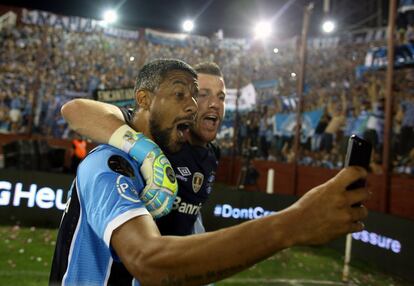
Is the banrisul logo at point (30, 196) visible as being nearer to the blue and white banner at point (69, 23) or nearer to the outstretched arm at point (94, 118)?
the outstretched arm at point (94, 118)

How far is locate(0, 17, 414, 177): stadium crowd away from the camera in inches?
425

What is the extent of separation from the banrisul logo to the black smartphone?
26.3 feet

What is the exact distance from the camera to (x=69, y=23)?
646 inches

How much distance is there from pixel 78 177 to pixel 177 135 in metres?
0.56

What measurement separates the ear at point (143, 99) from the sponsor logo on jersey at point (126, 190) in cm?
54

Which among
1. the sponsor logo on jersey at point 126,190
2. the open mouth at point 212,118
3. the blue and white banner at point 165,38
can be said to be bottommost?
the sponsor logo on jersey at point 126,190

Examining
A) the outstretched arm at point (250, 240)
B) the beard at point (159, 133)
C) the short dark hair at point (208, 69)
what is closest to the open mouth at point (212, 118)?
the short dark hair at point (208, 69)

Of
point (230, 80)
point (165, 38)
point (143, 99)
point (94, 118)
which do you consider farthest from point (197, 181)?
point (165, 38)

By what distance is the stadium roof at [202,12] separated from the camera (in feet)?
63.9

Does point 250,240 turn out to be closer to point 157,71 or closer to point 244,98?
point 157,71

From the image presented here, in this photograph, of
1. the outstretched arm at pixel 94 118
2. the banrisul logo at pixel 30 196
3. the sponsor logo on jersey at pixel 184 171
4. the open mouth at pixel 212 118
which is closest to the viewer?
the outstretched arm at pixel 94 118

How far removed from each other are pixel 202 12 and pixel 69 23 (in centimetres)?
1027

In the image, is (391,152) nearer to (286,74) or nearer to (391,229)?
(391,229)

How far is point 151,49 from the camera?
1689 centimetres
